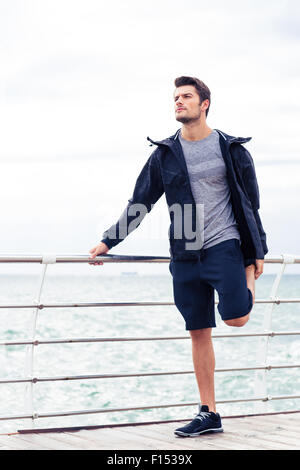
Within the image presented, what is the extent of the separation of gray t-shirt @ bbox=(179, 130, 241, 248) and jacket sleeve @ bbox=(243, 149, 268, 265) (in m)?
0.10

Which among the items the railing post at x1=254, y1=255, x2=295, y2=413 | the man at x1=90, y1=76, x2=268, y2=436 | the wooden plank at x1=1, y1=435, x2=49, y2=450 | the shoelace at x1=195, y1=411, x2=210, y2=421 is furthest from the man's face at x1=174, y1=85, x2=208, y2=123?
the wooden plank at x1=1, y1=435, x2=49, y2=450

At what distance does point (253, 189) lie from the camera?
3193 millimetres

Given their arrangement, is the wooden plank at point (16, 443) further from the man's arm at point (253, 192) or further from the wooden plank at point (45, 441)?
the man's arm at point (253, 192)

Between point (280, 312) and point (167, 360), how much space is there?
47.3 ft

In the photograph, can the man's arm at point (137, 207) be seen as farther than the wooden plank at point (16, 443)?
Yes

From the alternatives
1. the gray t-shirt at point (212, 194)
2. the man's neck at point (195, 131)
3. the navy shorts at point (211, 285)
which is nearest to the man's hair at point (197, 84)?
the man's neck at point (195, 131)

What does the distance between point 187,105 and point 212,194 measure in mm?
394

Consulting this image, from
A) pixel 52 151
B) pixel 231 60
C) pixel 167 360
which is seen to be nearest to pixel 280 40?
pixel 167 360

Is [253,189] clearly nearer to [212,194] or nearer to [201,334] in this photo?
[212,194]

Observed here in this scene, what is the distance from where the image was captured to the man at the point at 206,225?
10.1 feet

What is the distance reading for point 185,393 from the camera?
52.1ft

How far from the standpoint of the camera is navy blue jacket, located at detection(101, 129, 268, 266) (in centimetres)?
310

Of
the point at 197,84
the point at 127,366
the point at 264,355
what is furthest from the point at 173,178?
the point at 127,366
